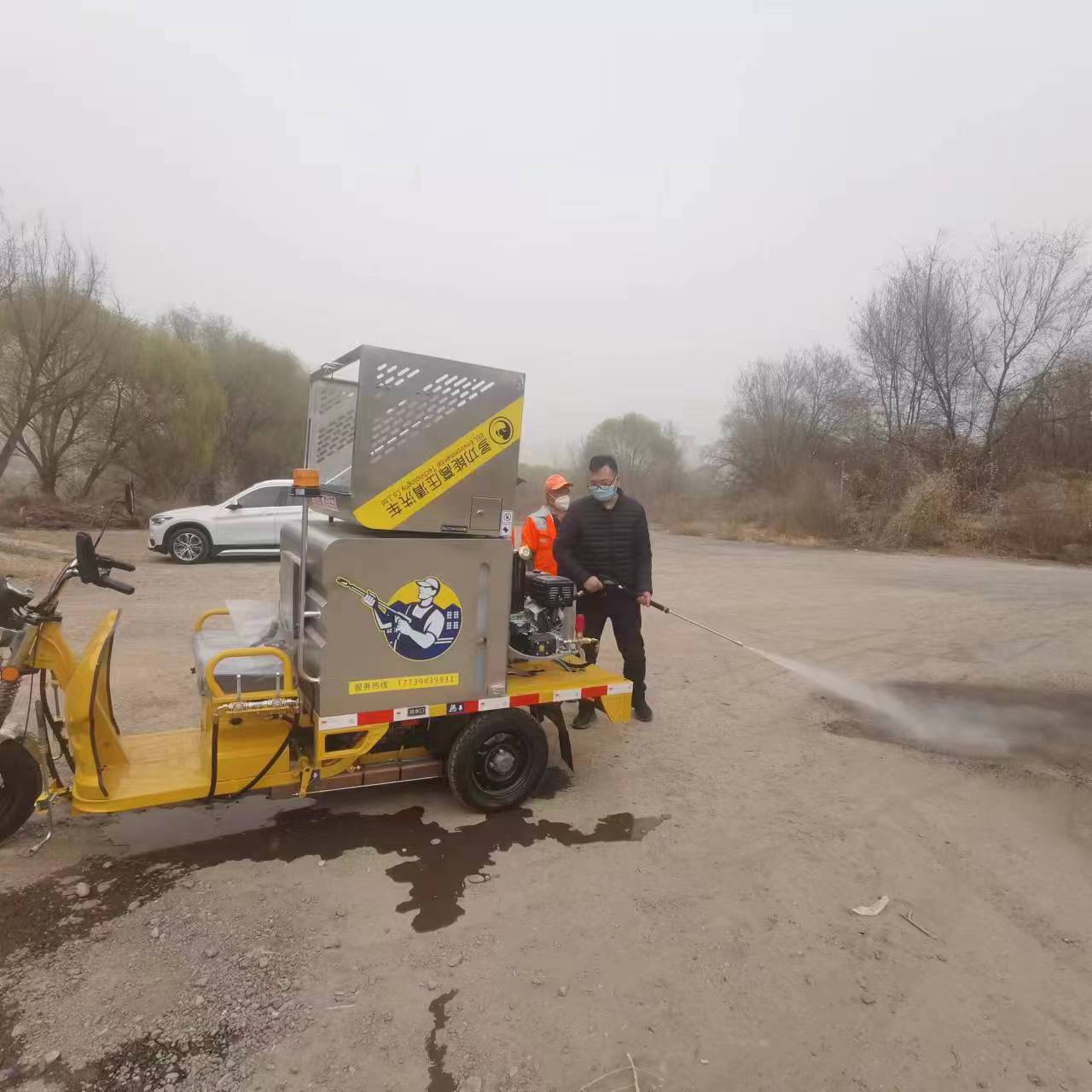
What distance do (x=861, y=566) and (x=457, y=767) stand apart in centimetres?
1511

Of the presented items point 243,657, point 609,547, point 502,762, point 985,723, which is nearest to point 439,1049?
point 502,762

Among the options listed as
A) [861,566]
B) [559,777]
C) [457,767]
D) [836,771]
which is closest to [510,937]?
[457,767]

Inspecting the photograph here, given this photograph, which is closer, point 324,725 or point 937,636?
point 324,725

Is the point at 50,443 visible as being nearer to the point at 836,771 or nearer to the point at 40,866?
the point at 40,866

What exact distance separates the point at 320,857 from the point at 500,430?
227 cm

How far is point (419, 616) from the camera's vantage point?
3.47m

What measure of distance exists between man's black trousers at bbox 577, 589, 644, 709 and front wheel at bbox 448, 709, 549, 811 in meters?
1.37

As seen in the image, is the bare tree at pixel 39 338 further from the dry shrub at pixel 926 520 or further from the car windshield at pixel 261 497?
the dry shrub at pixel 926 520

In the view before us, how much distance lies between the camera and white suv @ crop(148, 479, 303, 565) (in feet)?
42.8

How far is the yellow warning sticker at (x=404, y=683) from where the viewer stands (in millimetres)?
3414

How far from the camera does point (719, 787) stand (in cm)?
444

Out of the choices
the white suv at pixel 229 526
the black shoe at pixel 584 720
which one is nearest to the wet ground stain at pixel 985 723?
the black shoe at pixel 584 720

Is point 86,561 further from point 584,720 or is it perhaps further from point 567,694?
point 584,720

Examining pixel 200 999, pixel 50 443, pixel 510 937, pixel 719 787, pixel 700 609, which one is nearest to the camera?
pixel 200 999
